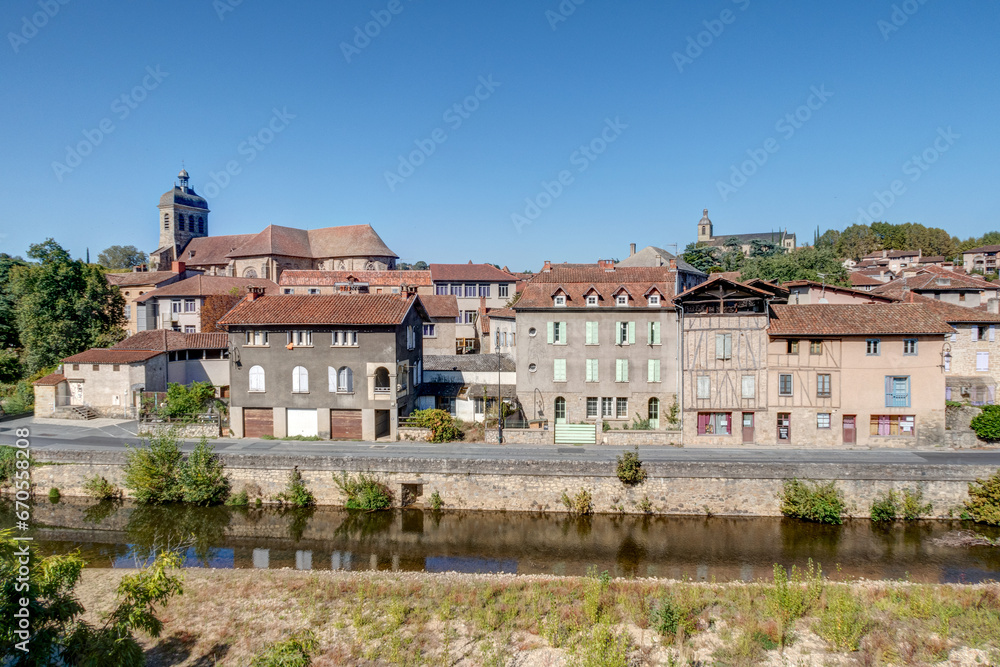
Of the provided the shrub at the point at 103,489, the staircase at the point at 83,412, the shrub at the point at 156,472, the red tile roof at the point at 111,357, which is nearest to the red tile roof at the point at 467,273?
the red tile roof at the point at 111,357

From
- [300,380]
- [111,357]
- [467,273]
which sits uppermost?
[467,273]

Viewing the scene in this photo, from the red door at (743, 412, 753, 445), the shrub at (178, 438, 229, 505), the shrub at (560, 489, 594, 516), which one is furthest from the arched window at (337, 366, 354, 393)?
the red door at (743, 412, 753, 445)

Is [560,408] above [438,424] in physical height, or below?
above

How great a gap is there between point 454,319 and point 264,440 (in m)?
21.2

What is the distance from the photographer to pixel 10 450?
2497 cm

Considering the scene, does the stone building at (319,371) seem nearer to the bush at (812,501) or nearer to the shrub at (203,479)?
the shrub at (203,479)

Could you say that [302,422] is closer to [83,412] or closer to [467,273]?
[83,412]

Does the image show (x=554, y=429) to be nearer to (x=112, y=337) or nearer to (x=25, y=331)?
(x=112, y=337)

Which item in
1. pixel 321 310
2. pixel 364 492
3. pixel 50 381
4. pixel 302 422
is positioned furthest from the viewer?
pixel 50 381

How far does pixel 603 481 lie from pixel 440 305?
1113 inches

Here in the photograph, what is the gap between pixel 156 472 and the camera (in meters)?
22.9

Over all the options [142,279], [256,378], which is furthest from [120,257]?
[256,378]

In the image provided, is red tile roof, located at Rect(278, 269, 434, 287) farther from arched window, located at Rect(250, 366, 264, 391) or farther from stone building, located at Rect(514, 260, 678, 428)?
stone building, located at Rect(514, 260, 678, 428)

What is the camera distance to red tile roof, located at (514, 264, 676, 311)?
29562 millimetres
